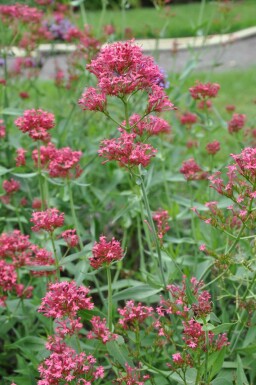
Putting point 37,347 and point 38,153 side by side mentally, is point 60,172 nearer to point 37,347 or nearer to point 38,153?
point 38,153

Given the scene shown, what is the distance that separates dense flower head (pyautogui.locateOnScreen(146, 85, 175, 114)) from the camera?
2002mm

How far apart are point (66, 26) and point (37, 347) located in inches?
101

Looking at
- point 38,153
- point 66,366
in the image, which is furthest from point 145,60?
point 66,366

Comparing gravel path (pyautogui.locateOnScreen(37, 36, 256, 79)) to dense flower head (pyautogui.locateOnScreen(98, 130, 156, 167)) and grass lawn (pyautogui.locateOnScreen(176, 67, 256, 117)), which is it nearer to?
grass lawn (pyautogui.locateOnScreen(176, 67, 256, 117))

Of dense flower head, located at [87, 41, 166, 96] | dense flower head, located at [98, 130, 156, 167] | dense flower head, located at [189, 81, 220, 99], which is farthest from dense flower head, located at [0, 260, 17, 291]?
dense flower head, located at [189, 81, 220, 99]

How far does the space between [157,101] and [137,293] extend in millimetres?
622

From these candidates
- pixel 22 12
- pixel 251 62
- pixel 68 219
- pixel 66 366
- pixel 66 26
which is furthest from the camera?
pixel 251 62

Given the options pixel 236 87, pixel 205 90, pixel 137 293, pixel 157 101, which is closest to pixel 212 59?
pixel 236 87

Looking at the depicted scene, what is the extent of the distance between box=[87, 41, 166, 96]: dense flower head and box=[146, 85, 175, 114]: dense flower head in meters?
0.04

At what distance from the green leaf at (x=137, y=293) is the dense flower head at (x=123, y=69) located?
2.08 ft

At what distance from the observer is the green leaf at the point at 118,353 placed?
2018 mm

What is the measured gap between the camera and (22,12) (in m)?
3.47

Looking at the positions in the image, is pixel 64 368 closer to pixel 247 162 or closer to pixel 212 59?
pixel 247 162

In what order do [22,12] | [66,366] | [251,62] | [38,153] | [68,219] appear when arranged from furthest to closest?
[251,62], [22,12], [68,219], [38,153], [66,366]
